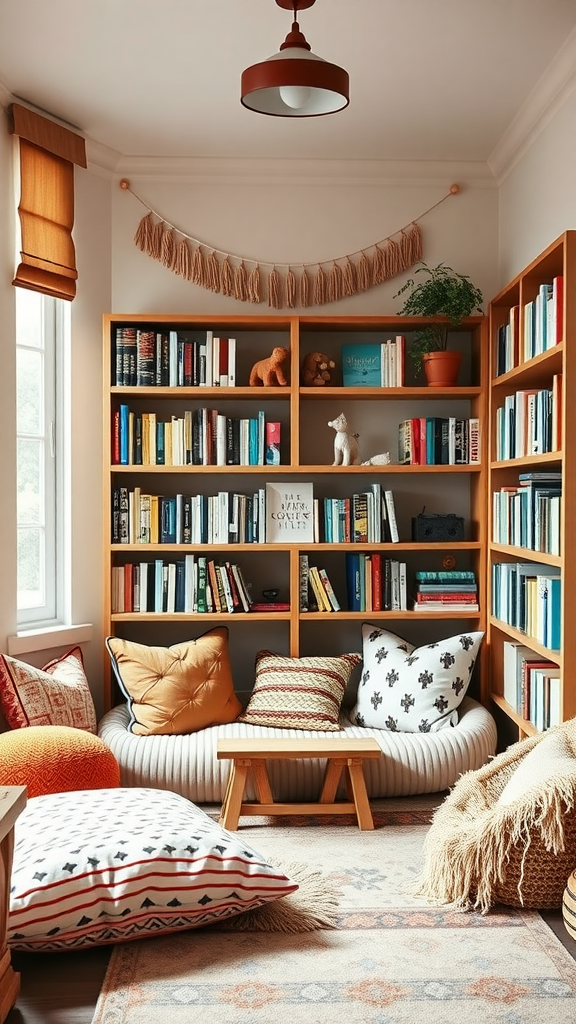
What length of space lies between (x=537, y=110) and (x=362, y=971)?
300 centimetres

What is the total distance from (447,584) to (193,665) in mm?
1171

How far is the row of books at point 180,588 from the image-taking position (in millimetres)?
4109

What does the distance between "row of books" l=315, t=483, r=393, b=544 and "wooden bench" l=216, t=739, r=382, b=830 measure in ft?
3.42

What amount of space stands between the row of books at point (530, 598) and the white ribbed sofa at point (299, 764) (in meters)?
0.47

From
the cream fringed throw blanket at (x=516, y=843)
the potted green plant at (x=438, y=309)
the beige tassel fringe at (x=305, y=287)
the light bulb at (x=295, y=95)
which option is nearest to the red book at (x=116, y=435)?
the beige tassel fringe at (x=305, y=287)

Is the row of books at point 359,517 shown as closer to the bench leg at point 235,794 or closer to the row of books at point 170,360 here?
the row of books at point 170,360

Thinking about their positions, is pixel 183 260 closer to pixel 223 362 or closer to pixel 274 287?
pixel 274 287

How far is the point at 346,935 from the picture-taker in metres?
2.51

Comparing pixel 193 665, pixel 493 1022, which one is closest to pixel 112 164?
pixel 193 665

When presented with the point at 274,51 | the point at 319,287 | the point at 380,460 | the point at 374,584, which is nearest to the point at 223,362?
the point at 319,287

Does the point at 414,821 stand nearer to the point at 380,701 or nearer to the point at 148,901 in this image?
the point at 380,701

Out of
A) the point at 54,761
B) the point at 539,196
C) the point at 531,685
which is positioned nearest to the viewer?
the point at 54,761

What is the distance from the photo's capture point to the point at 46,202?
3.80m

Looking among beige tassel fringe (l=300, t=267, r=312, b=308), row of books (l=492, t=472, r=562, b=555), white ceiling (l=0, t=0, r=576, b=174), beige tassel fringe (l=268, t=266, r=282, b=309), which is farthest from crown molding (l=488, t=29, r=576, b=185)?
row of books (l=492, t=472, r=562, b=555)
